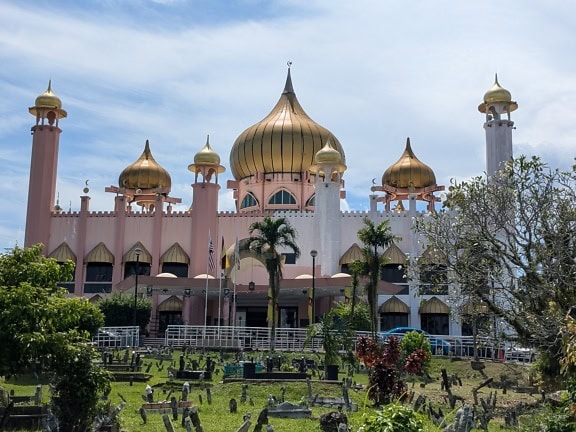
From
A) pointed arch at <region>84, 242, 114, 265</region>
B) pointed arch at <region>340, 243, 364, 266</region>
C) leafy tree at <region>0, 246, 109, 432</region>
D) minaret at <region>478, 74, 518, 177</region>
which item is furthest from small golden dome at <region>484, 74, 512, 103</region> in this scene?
leafy tree at <region>0, 246, 109, 432</region>

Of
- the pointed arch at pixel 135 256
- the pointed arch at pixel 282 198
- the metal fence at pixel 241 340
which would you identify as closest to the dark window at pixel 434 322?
the metal fence at pixel 241 340

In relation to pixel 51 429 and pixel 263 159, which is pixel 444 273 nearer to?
pixel 51 429

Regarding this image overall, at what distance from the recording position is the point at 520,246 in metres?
20.8

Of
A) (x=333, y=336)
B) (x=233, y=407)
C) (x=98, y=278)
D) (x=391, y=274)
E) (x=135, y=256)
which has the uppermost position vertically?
(x=135, y=256)

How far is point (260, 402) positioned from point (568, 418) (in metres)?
9.54

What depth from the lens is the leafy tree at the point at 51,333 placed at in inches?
496

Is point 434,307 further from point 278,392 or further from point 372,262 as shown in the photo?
point 278,392

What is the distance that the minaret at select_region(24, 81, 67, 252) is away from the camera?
161 feet

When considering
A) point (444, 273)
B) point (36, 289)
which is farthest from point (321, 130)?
point (36, 289)

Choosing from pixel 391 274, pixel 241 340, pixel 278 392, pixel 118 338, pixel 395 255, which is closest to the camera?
pixel 278 392

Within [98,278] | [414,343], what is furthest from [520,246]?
[98,278]

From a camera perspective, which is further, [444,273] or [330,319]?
[330,319]

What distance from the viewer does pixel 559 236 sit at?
764 inches

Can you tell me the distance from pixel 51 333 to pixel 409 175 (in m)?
44.2
